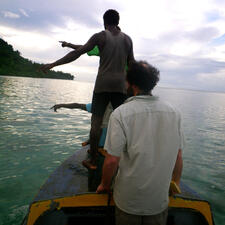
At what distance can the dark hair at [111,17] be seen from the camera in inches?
128

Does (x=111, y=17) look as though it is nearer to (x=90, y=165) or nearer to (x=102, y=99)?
(x=102, y=99)

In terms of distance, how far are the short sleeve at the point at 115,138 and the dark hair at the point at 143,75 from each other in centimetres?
37

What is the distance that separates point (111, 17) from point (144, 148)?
2.37 meters

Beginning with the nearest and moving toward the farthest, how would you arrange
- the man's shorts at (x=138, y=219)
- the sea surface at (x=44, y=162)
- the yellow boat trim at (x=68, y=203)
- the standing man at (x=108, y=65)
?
the man's shorts at (x=138, y=219) < the yellow boat trim at (x=68, y=203) < the standing man at (x=108, y=65) < the sea surface at (x=44, y=162)

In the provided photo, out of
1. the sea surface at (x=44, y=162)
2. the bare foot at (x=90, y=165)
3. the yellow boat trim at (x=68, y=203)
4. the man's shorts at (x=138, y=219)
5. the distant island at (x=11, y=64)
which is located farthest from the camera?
the distant island at (x=11, y=64)

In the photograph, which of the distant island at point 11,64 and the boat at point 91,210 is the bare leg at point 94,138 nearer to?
the boat at point 91,210

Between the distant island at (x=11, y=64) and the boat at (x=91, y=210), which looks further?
the distant island at (x=11, y=64)

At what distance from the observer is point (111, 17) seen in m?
3.25

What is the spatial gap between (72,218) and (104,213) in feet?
1.09

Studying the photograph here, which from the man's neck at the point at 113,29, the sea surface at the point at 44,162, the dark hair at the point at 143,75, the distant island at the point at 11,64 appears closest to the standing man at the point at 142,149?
the dark hair at the point at 143,75

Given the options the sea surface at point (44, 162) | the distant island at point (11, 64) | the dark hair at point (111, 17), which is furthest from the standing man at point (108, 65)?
the distant island at point (11, 64)

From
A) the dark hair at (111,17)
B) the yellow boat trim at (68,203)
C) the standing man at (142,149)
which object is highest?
the dark hair at (111,17)

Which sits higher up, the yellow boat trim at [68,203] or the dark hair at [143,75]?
the dark hair at [143,75]

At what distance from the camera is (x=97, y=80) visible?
3.32 m
